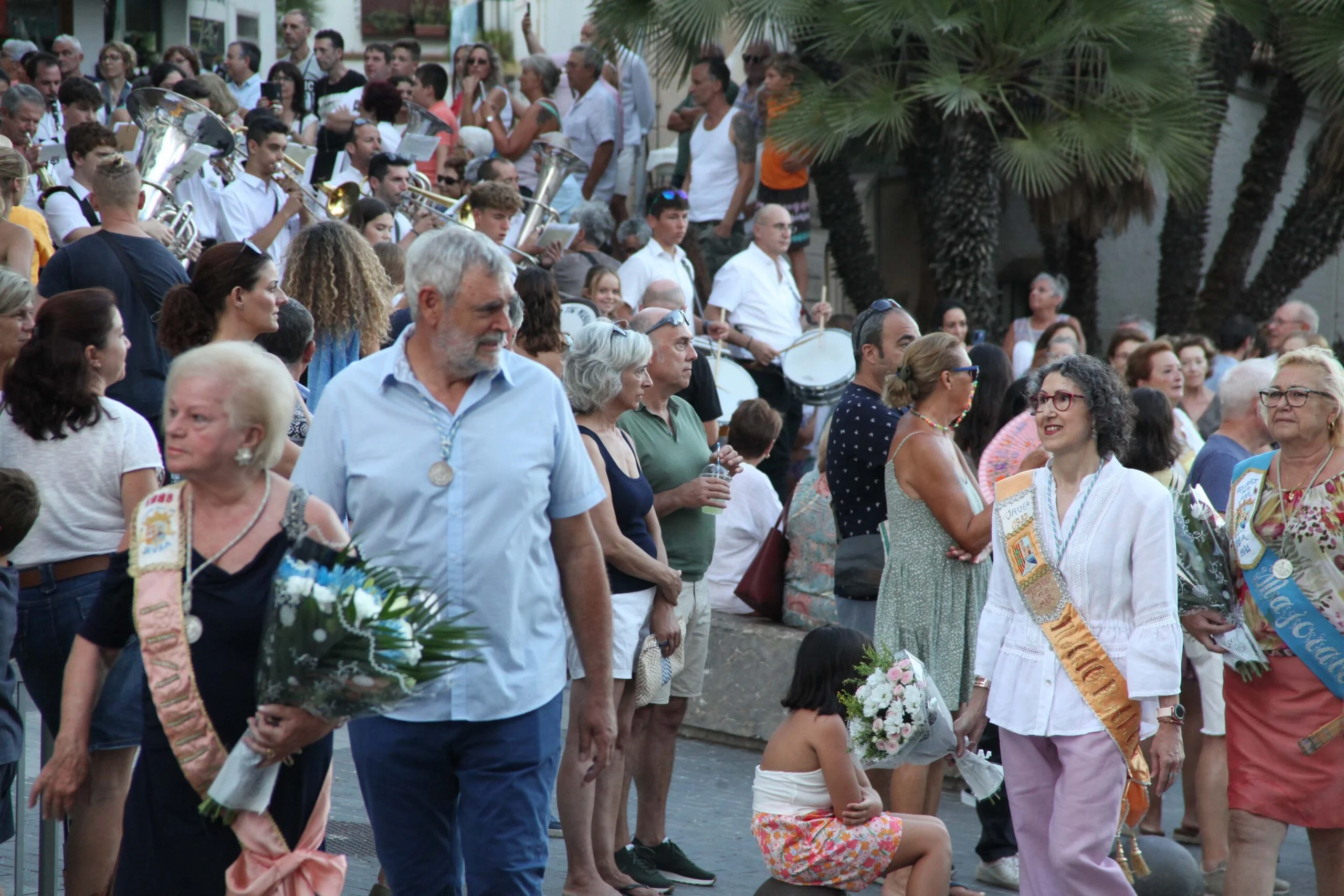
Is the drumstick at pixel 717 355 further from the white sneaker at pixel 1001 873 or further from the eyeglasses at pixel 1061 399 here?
the eyeglasses at pixel 1061 399

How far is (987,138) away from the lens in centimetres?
1220

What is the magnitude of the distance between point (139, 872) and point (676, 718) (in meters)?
2.91

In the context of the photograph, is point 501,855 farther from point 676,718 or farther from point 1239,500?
point 1239,500

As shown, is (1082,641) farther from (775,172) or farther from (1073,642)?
(775,172)

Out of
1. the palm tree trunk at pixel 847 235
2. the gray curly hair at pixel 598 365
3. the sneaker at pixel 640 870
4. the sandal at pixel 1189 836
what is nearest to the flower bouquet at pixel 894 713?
the sneaker at pixel 640 870

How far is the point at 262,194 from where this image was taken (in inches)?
385

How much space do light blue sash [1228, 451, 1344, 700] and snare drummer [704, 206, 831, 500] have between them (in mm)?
5246

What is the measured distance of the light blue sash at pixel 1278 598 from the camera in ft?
16.0

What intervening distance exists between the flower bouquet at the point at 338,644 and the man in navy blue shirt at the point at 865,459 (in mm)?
2961

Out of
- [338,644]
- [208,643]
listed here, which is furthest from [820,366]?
[338,644]

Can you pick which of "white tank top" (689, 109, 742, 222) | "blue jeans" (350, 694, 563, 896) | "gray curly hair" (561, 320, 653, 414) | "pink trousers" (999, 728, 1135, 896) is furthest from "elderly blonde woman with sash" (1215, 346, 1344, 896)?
"white tank top" (689, 109, 742, 222)

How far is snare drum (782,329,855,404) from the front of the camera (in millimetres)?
9523

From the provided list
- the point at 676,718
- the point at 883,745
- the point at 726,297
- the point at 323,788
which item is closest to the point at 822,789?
the point at 883,745

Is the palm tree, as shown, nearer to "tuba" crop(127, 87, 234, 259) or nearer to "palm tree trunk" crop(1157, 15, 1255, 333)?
"palm tree trunk" crop(1157, 15, 1255, 333)
